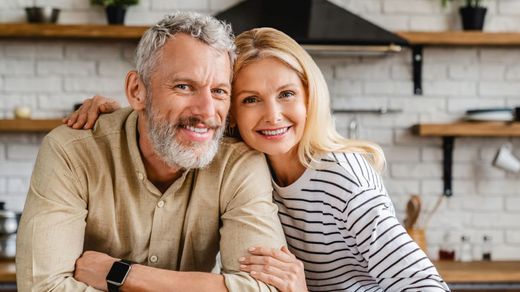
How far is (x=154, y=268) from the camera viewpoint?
1947 millimetres

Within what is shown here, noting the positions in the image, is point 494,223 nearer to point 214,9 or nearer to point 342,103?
point 342,103

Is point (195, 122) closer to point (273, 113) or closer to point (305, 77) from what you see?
point (273, 113)

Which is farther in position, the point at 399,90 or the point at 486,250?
the point at 399,90

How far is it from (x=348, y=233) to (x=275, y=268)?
0.23m

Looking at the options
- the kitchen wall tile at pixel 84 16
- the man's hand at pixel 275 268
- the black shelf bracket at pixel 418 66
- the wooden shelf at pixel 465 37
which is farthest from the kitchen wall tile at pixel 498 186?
the man's hand at pixel 275 268

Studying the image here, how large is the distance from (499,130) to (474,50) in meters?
0.55

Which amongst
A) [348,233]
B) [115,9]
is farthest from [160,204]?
[115,9]

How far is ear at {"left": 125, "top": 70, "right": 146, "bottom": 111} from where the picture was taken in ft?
6.93

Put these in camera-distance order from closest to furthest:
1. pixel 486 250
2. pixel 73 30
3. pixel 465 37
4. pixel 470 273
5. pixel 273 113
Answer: pixel 273 113 < pixel 470 273 < pixel 73 30 < pixel 465 37 < pixel 486 250

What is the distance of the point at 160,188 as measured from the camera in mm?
2160

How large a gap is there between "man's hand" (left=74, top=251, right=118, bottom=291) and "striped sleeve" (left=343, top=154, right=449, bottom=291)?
64 centimetres

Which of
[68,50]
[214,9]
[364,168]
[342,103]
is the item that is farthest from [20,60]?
[364,168]

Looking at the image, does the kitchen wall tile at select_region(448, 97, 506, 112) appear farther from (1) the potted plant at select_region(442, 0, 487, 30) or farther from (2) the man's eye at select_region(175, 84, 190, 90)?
(2) the man's eye at select_region(175, 84, 190, 90)

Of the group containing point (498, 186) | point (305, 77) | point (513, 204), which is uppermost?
point (305, 77)
